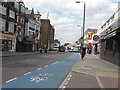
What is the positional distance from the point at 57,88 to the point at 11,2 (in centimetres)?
3782

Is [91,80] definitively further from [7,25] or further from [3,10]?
[7,25]

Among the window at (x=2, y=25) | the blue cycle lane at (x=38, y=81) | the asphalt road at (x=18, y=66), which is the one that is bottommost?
the blue cycle lane at (x=38, y=81)

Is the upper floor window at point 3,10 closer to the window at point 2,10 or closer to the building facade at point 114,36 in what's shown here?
the window at point 2,10

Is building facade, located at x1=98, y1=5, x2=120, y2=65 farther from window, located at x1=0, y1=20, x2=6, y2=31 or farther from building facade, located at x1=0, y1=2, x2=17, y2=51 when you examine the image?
building facade, located at x1=0, y1=2, x2=17, y2=51

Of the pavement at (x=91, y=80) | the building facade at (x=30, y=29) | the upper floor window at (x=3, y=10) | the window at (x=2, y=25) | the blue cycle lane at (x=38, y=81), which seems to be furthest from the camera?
the building facade at (x=30, y=29)

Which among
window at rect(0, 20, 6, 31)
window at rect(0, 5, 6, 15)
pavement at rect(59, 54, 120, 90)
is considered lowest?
pavement at rect(59, 54, 120, 90)

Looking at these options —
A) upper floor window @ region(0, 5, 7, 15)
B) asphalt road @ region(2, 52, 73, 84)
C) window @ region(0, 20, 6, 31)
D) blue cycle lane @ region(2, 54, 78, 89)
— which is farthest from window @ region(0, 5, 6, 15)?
blue cycle lane @ region(2, 54, 78, 89)

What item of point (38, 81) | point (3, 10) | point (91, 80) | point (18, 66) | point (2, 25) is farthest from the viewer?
point (3, 10)

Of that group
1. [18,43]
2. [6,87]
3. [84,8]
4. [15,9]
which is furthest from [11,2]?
[6,87]

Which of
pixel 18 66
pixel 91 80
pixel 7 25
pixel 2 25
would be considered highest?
pixel 7 25

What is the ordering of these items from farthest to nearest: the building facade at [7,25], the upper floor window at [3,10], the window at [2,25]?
the building facade at [7,25] < the upper floor window at [3,10] < the window at [2,25]

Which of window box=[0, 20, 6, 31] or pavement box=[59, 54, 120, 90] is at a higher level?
window box=[0, 20, 6, 31]

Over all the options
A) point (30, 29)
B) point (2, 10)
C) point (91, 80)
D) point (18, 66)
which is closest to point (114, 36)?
point (91, 80)

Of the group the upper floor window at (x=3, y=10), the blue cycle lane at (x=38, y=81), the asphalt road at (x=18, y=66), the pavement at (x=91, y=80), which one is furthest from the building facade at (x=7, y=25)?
the pavement at (x=91, y=80)
